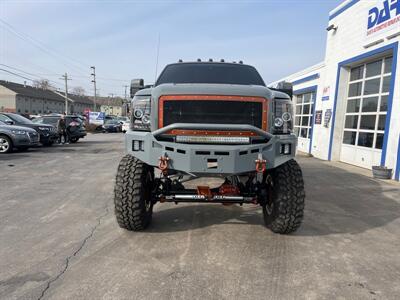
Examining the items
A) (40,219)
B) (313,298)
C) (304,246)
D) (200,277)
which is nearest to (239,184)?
(304,246)

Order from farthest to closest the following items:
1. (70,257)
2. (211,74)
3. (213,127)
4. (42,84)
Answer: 1. (42,84)
2. (211,74)
3. (213,127)
4. (70,257)

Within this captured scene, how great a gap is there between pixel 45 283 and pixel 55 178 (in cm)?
508

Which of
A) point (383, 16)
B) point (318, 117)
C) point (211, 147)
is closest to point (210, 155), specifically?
point (211, 147)

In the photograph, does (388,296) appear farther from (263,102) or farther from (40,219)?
(40,219)

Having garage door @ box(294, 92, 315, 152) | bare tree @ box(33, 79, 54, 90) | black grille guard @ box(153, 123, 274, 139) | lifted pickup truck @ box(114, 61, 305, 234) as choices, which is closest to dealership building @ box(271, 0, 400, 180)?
garage door @ box(294, 92, 315, 152)

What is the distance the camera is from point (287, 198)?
12.3 feet

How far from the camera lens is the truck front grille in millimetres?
3516

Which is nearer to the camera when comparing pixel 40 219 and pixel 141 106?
pixel 141 106

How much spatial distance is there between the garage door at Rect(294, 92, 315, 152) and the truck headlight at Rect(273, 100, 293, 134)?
12.0m

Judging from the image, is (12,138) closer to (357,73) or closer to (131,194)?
(131,194)

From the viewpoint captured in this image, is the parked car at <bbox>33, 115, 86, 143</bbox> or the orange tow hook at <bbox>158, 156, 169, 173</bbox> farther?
the parked car at <bbox>33, 115, 86, 143</bbox>

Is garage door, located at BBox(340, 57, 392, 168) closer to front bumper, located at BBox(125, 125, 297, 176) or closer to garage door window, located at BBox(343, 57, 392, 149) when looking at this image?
garage door window, located at BBox(343, 57, 392, 149)

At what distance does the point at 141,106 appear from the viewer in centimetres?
371

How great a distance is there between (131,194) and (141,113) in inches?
37.7
